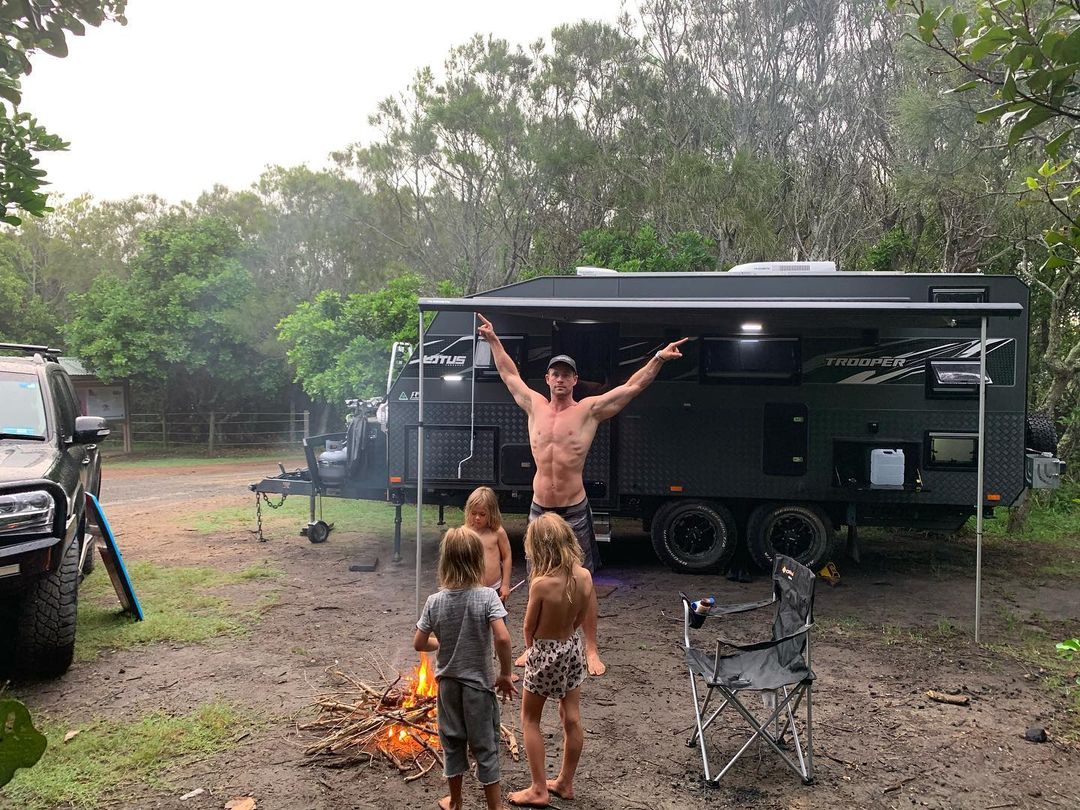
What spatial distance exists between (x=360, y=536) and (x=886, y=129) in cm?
1444

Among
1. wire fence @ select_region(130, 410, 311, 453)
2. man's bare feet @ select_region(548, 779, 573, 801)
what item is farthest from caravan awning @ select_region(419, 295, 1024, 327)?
wire fence @ select_region(130, 410, 311, 453)

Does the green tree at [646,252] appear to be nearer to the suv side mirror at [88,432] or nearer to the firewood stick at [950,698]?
the suv side mirror at [88,432]

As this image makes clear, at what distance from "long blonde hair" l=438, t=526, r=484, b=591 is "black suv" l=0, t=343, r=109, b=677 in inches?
102

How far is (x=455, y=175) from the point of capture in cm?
2192

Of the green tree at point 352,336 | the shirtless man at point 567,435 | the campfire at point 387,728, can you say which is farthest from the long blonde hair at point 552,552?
the green tree at point 352,336

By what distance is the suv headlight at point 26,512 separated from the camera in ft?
13.8

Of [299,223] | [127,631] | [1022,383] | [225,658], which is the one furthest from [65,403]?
[299,223]

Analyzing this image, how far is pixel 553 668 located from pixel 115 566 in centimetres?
402

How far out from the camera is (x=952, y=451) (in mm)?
7000

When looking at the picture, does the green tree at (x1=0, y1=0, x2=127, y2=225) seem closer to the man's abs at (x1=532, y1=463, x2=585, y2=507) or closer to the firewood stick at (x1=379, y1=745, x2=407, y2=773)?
the firewood stick at (x1=379, y1=745, x2=407, y2=773)

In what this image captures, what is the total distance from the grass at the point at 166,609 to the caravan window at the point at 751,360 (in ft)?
14.3

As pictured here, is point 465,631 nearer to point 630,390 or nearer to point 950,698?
point 630,390

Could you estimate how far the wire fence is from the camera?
22.8 m

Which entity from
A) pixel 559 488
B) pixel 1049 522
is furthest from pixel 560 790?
pixel 1049 522
